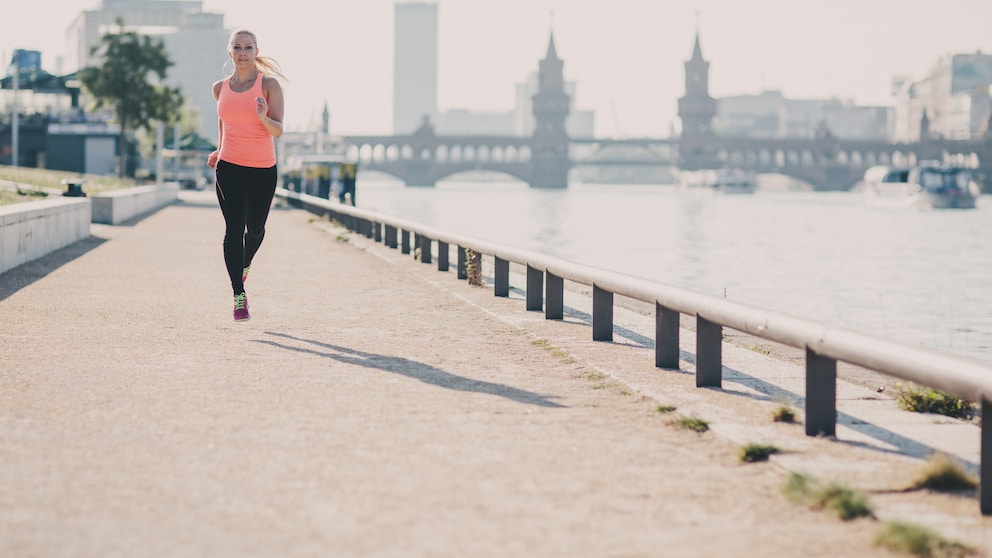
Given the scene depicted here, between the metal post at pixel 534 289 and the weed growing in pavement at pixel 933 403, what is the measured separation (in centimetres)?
478

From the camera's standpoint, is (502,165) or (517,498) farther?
(502,165)

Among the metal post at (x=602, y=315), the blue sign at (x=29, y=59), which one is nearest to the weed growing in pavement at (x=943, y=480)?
the metal post at (x=602, y=315)

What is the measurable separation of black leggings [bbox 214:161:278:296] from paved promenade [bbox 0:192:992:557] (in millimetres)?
567

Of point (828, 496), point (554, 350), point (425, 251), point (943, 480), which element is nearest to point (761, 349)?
point (554, 350)

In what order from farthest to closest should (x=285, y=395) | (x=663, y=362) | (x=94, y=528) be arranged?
(x=663, y=362) → (x=285, y=395) → (x=94, y=528)

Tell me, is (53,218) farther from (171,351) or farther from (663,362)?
(663,362)

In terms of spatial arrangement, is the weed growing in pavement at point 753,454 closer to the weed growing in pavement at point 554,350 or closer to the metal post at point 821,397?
the metal post at point 821,397

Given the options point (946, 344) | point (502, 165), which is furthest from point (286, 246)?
point (502, 165)

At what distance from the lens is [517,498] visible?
438 cm

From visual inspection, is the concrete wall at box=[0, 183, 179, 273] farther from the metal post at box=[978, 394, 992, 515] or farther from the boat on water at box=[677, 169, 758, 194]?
the boat on water at box=[677, 169, 758, 194]

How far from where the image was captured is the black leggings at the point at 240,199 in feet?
28.5

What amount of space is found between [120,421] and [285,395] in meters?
0.96

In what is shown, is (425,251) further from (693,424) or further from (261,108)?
(693,424)

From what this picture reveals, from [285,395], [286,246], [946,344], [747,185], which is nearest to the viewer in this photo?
[285,395]
